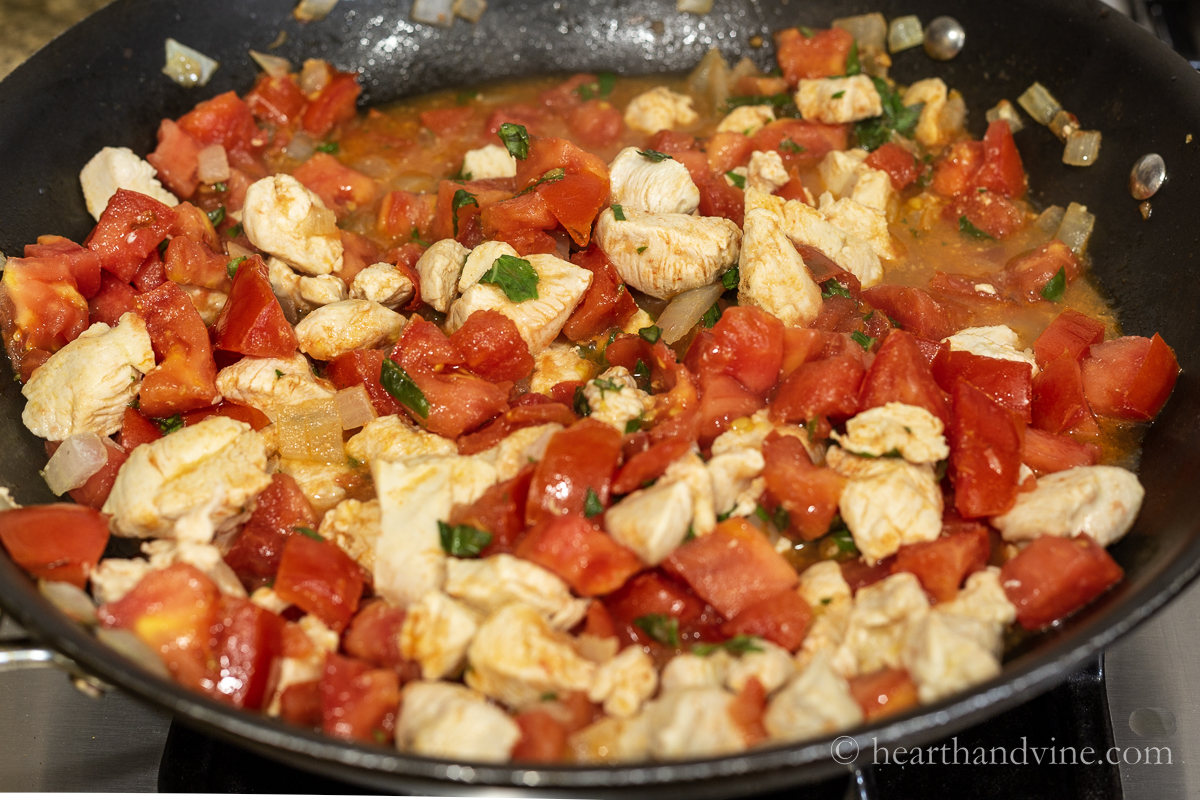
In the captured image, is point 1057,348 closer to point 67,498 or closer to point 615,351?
point 615,351

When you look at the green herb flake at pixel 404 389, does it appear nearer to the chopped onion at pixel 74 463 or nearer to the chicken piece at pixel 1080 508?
the chopped onion at pixel 74 463

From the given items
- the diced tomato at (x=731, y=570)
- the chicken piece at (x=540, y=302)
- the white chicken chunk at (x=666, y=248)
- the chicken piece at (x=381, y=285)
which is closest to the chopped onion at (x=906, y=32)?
the white chicken chunk at (x=666, y=248)

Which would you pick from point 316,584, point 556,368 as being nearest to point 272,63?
point 556,368

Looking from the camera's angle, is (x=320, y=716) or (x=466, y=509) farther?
(x=466, y=509)

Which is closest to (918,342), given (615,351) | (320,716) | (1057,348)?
(1057,348)

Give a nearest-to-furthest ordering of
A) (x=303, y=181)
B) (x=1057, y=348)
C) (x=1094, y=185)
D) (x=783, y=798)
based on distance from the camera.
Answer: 1. (x=783, y=798)
2. (x=1057, y=348)
3. (x=1094, y=185)
4. (x=303, y=181)
